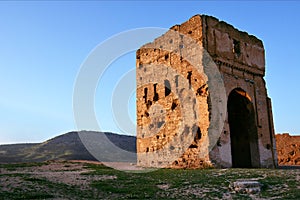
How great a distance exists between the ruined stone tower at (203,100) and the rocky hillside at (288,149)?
8.29 metres

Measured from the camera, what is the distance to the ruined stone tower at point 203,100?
45.0 feet

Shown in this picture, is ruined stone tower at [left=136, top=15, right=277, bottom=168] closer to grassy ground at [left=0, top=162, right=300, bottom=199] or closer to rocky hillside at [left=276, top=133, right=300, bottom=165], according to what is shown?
grassy ground at [left=0, top=162, right=300, bottom=199]

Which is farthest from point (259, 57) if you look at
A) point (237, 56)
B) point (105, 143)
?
point (105, 143)

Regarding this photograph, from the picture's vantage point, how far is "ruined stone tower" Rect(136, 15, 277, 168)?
13.7m

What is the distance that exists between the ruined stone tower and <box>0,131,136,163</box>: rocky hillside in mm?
14983

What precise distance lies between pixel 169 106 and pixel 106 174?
570cm

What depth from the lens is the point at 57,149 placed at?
3578 centimetres

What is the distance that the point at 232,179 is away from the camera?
9.46m

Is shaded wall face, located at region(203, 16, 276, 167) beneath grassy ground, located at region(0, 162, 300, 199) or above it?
above

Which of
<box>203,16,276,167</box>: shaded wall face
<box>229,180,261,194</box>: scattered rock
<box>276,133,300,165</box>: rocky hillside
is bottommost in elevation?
<box>229,180,261,194</box>: scattered rock

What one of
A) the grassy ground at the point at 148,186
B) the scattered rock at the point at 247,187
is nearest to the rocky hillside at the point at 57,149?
the grassy ground at the point at 148,186

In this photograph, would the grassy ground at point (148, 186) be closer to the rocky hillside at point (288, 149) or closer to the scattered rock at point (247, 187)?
the scattered rock at point (247, 187)

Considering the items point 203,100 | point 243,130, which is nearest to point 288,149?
point 243,130

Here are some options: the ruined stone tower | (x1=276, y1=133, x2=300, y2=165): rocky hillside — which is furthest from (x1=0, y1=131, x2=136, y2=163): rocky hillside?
(x1=276, y1=133, x2=300, y2=165): rocky hillside
